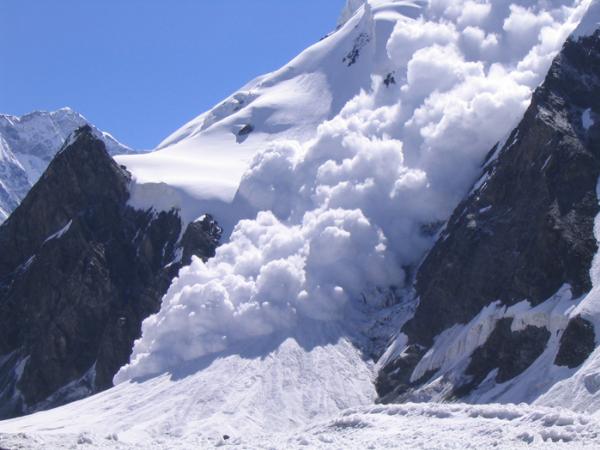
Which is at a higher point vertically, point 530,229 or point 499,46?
point 499,46

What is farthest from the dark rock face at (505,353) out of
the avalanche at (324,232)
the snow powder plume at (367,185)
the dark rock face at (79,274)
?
the dark rock face at (79,274)

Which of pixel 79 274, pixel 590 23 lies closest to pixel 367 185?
pixel 590 23

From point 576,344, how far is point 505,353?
6.99m

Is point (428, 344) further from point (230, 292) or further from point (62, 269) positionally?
point (62, 269)

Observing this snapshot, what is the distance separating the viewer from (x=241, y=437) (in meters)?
79.9

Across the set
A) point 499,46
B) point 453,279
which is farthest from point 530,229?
point 499,46

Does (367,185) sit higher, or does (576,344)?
(367,185)

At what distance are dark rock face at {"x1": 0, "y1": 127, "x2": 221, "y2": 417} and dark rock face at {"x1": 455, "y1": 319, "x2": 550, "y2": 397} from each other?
3694 cm

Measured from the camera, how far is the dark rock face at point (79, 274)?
385ft

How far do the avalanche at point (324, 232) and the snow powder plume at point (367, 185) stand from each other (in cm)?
17

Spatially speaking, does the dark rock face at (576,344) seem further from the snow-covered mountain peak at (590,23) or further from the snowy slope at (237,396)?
the snow-covered mountain peak at (590,23)

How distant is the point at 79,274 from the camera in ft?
403

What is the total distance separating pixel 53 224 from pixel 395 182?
39.7 metres

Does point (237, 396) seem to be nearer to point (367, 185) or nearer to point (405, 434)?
point (367, 185)
